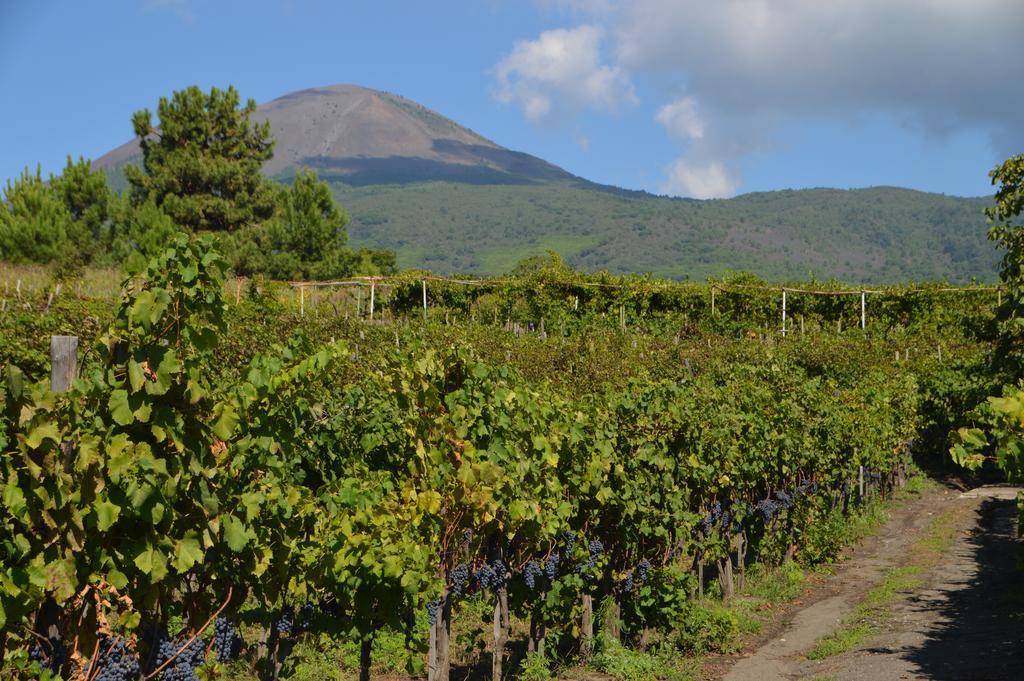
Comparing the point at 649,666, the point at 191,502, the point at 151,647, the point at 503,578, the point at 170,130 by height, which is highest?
the point at 170,130

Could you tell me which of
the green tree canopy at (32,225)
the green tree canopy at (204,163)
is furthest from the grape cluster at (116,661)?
the green tree canopy at (204,163)

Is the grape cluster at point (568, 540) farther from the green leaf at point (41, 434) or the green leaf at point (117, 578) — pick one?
the green leaf at point (41, 434)

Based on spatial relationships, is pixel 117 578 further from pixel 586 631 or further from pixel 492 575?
pixel 586 631

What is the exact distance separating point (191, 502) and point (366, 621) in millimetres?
1800

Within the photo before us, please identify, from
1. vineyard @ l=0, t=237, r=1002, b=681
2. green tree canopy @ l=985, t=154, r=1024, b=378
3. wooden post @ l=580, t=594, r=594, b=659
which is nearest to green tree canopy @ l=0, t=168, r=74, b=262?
vineyard @ l=0, t=237, r=1002, b=681

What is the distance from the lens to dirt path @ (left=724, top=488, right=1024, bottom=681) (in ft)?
27.4

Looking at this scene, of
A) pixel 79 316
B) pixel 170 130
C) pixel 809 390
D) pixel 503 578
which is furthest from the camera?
pixel 170 130

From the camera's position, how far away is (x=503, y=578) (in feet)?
25.0

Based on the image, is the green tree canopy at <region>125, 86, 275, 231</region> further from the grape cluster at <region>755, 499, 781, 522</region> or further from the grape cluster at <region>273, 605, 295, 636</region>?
the grape cluster at <region>273, 605, 295, 636</region>

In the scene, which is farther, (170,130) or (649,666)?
(170,130)

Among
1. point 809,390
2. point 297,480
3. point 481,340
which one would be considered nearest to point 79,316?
point 481,340

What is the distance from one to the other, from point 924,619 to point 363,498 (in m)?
6.90

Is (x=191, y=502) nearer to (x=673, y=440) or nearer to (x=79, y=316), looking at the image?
(x=673, y=440)

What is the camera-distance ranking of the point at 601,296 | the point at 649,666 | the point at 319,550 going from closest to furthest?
the point at 319,550 → the point at 649,666 → the point at 601,296
